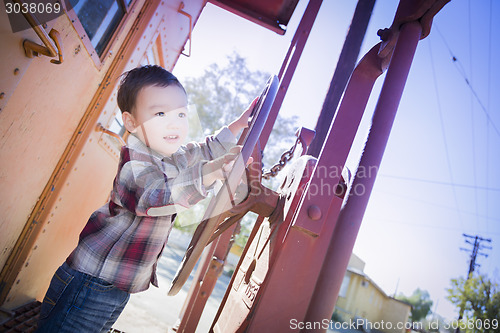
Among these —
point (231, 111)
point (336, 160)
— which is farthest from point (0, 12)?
point (231, 111)

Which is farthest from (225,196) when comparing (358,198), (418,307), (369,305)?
(418,307)

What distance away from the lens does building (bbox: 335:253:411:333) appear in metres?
25.0

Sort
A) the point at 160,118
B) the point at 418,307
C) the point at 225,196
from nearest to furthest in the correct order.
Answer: the point at 225,196 < the point at 160,118 < the point at 418,307

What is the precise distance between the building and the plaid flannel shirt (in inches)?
1046

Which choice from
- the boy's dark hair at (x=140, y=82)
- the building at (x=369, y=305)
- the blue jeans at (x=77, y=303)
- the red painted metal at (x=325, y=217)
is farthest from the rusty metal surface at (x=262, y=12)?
the building at (x=369, y=305)

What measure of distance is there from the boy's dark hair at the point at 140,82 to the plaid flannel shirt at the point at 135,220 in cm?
19

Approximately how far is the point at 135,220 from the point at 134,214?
1.3 inches

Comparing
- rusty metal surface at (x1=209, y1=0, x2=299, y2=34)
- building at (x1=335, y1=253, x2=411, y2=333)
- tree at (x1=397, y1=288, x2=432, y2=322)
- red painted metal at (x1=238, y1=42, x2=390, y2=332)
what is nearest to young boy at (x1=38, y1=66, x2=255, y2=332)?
red painted metal at (x1=238, y1=42, x2=390, y2=332)

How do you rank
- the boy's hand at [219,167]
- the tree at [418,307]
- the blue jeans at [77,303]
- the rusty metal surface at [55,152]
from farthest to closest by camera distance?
the tree at [418,307] < the rusty metal surface at [55,152] < the blue jeans at [77,303] < the boy's hand at [219,167]

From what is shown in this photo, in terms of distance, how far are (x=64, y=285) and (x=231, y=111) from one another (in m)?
12.1

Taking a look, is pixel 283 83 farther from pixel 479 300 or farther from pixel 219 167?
pixel 479 300

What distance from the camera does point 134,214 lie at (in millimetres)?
1224

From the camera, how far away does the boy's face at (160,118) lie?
1242 millimetres

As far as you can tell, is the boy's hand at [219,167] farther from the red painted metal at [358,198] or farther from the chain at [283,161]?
the chain at [283,161]
